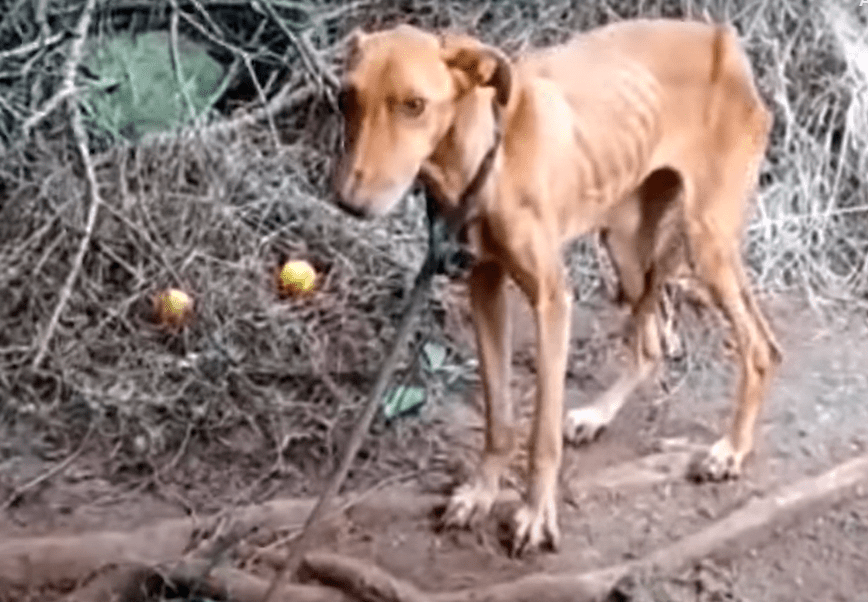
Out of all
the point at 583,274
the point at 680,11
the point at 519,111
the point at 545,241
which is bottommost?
the point at 583,274

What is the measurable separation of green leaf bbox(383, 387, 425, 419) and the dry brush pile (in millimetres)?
51

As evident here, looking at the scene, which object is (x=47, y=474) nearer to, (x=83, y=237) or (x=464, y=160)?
(x=83, y=237)

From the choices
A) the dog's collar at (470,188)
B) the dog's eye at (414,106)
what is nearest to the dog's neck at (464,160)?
the dog's collar at (470,188)

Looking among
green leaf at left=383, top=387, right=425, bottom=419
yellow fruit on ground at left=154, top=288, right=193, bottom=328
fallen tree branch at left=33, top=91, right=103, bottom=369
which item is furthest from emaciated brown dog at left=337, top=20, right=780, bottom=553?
fallen tree branch at left=33, top=91, right=103, bottom=369

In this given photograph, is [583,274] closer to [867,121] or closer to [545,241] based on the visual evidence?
[867,121]

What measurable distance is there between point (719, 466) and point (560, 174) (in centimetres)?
87

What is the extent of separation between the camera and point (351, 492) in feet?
13.8

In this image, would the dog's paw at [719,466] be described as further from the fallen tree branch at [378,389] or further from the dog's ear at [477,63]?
the dog's ear at [477,63]

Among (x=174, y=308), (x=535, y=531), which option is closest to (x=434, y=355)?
(x=174, y=308)

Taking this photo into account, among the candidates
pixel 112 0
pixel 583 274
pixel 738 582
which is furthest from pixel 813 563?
pixel 112 0

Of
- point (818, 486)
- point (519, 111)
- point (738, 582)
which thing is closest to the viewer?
point (519, 111)

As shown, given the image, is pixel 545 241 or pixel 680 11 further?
pixel 680 11

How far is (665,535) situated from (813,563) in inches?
12.1

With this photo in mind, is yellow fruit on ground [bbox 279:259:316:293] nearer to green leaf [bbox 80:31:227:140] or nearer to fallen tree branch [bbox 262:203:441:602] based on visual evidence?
green leaf [bbox 80:31:227:140]
